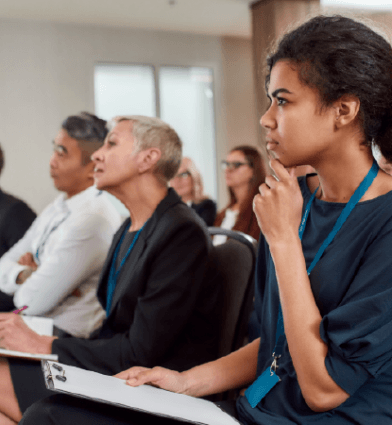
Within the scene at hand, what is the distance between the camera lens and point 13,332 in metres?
1.48

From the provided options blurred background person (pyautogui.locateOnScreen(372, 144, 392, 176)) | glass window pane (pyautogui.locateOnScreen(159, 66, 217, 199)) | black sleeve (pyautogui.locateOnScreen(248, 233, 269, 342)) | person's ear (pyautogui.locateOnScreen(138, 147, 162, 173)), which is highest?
glass window pane (pyautogui.locateOnScreen(159, 66, 217, 199))

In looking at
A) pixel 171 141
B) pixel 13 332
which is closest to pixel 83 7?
pixel 171 141

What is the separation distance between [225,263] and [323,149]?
2.05 ft

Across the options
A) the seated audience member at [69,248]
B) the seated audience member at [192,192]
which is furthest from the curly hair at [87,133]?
the seated audience member at [192,192]

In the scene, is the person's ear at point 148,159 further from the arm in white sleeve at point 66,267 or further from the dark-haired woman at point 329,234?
the dark-haired woman at point 329,234

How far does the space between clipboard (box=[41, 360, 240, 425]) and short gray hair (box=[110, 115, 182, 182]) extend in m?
0.87

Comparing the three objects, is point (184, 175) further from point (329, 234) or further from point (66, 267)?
point (329, 234)

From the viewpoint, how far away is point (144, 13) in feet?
21.3

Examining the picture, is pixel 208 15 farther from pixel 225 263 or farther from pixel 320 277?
pixel 320 277

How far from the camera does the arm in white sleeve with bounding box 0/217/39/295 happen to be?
2055mm

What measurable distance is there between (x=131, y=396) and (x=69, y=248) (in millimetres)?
974

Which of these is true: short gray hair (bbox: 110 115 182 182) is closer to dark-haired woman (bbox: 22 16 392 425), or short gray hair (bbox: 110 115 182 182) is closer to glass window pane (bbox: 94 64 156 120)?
dark-haired woman (bbox: 22 16 392 425)

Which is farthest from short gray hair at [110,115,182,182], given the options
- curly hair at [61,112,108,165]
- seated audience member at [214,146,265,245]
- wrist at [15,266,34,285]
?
seated audience member at [214,146,265,245]

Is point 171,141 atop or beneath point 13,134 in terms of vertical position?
beneath
